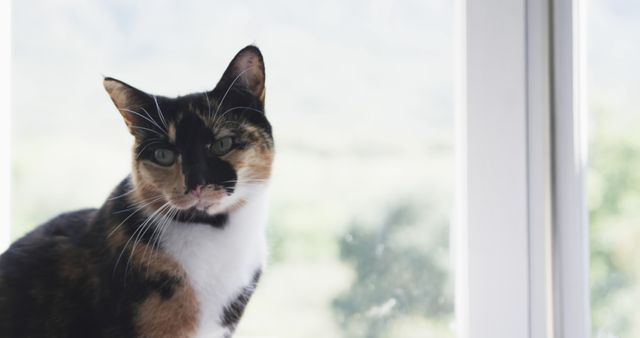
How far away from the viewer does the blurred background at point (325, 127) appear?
1.22 meters

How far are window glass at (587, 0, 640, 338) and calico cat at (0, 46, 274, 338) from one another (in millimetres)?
521

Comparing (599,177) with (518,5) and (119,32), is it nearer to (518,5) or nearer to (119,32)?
(518,5)

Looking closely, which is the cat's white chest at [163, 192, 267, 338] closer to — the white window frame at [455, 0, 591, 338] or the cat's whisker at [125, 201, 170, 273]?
the cat's whisker at [125, 201, 170, 273]

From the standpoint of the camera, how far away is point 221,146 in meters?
0.90

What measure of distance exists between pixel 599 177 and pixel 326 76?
20.4 inches

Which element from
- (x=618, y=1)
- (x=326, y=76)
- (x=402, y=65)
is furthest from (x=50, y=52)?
(x=618, y=1)

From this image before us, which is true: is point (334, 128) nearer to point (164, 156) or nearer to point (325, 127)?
point (325, 127)

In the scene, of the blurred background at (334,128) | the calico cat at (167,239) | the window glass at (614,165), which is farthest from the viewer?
the blurred background at (334,128)

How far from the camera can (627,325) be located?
0.98m

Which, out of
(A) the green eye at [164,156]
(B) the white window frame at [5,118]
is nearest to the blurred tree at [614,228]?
(A) the green eye at [164,156]

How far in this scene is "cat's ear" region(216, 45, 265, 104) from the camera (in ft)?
2.95

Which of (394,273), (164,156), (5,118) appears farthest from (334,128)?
(5,118)

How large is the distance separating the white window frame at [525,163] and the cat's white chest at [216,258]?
41 centimetres

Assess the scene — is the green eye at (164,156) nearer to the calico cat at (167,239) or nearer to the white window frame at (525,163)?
the calico cat at (167,239)
